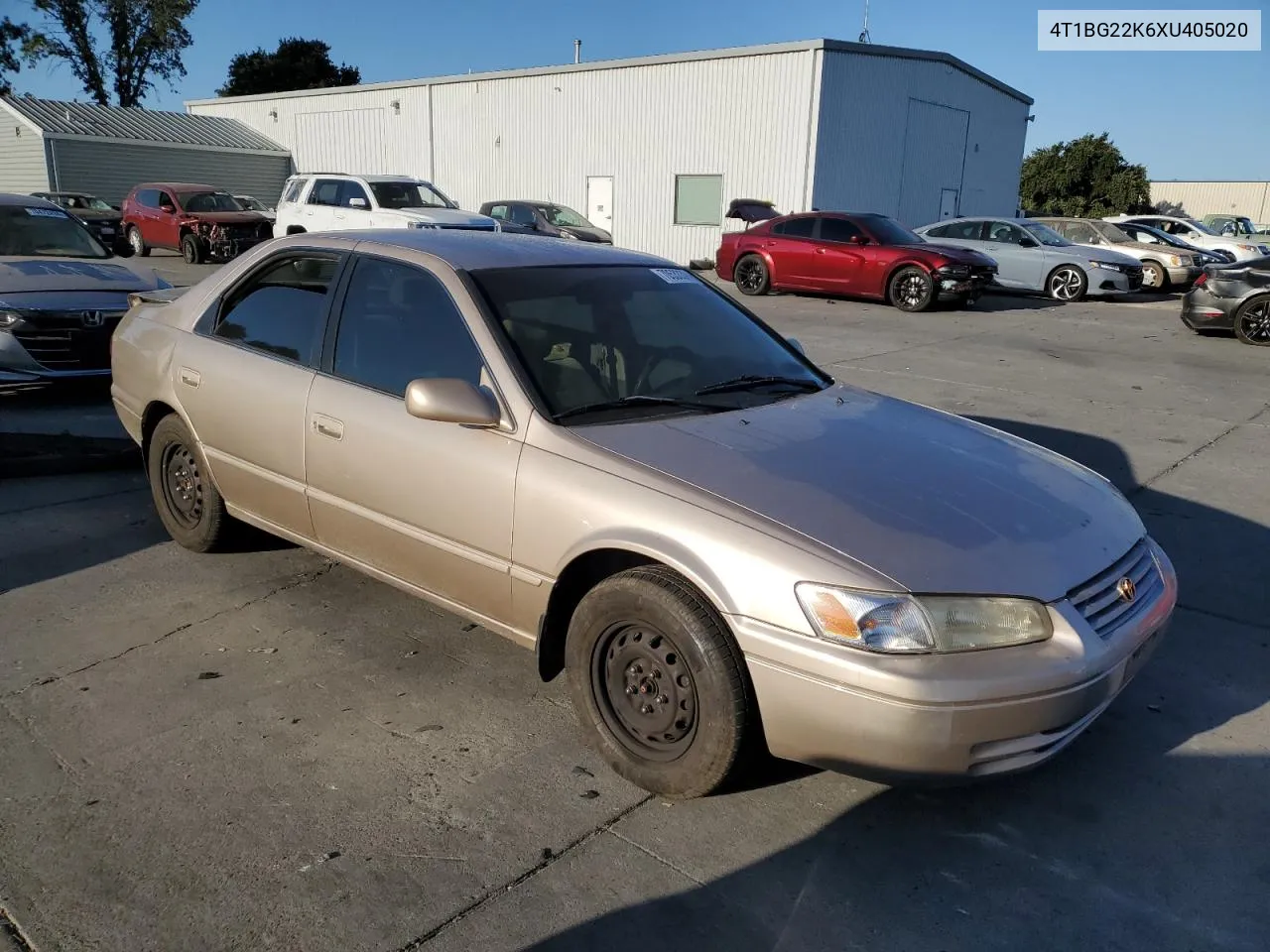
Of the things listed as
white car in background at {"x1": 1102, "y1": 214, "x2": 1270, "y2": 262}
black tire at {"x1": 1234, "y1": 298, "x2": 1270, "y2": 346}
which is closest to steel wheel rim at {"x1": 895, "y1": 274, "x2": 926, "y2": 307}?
black tire at {"x1": 1234, "y1": 298, "x2": 1270, "y2": 346}

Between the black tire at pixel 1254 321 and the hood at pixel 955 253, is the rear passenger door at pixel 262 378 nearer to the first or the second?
the black tire at pixel 1254 321

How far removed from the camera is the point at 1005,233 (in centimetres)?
1873

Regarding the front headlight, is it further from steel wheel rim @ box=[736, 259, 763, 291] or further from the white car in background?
the white car in background

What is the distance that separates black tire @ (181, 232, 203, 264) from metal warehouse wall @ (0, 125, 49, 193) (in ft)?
44.6

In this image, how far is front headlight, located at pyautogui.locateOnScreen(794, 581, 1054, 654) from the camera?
2492 millimetres

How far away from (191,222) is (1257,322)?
20.5m

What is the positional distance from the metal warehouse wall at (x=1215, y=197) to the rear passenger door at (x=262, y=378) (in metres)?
60.1

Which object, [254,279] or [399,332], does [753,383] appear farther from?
[254,279]

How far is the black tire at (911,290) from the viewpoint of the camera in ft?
50.9

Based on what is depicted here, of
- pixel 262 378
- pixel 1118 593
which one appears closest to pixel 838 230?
pixel 262 378

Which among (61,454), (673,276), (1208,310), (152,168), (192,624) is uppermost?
(152,168)

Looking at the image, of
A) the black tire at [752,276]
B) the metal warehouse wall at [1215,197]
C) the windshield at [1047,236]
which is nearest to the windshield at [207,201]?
the black tire at [752,276]

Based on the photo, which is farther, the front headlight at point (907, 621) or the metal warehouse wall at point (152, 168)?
the metal warehouse wall at point (152, 168)

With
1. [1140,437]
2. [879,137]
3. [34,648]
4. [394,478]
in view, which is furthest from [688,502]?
[879,137]
